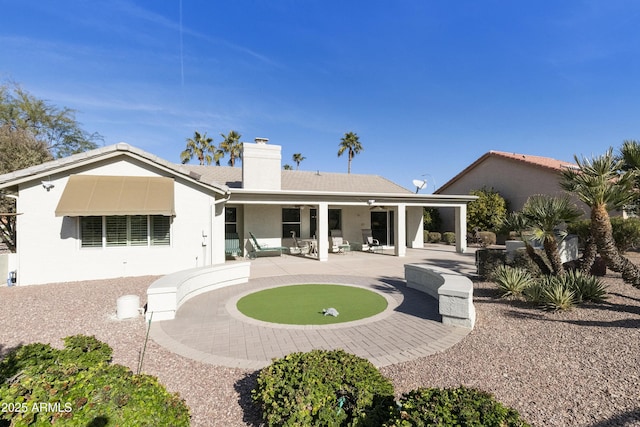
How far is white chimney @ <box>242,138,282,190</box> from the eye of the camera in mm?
18203

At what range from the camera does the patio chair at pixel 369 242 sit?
843 inches

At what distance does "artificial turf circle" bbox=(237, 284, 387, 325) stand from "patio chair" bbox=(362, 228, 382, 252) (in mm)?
10662

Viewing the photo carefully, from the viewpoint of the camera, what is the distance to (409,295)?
32.0ft

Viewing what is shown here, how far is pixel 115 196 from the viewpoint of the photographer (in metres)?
11.9

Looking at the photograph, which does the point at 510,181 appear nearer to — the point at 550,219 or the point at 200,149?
the point at 550,219

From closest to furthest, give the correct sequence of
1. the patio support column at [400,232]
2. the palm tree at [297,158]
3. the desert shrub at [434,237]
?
1. the patio support column at [400,232]
2. the desert shrub at [434,237]
3. the palm tree at [297,158]

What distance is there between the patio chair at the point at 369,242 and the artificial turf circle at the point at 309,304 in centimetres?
1066

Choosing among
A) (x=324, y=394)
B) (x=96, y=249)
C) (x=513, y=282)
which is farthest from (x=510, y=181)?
(x=96, y=249)

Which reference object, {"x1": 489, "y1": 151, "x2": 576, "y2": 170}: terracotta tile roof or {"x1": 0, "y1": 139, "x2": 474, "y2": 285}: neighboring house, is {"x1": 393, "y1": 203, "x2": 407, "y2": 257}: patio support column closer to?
{"x1": 0, "y1": 139, "x2": 474, "y2": 285}: neighboring house

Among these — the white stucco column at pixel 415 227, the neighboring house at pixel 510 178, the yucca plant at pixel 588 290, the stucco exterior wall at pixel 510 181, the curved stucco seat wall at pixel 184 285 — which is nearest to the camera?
the curved stucco seat wall at pixel 184 285

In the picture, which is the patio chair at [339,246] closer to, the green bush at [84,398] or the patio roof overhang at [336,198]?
the patio roof overhang at [336,198]

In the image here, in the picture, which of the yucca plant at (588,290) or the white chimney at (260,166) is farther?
the white chimney at (260,166)

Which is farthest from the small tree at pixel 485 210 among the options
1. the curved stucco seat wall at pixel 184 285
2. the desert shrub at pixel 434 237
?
the curved stucco seat wall at pixel 184 285

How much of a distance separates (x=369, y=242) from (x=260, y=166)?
29.7 ft
